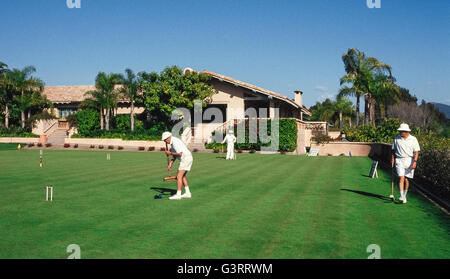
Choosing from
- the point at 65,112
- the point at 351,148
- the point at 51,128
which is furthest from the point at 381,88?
the point at 51,128

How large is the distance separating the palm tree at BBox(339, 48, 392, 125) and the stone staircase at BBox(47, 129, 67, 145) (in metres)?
31.2

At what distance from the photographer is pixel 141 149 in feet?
116

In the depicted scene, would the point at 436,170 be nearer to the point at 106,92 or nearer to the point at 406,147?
the point at 406,147

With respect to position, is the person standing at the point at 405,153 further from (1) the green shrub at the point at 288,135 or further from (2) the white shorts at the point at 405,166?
(1) the green shrub at the point at 288,135

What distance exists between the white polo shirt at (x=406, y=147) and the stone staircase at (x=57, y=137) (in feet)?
121

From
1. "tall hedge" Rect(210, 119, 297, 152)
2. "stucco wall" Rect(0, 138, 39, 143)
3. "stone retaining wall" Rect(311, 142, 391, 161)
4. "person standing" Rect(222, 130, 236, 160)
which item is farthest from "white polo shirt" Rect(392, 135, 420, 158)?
"stucco wall" Rect(0, 138, 39, 143)

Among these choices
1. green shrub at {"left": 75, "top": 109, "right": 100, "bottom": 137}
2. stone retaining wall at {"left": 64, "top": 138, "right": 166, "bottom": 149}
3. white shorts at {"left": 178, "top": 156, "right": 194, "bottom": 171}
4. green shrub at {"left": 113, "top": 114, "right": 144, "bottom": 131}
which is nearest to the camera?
white shorts at {"left": 178, "top": 156, "right": 194, "bottom": 171}

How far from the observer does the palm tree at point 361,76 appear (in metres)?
46.8

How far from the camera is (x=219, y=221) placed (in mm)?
7699

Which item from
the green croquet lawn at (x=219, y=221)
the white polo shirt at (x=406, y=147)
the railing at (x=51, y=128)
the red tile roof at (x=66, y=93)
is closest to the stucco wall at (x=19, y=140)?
the railing at (x=51, y=128)

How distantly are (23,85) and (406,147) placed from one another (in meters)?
42.6

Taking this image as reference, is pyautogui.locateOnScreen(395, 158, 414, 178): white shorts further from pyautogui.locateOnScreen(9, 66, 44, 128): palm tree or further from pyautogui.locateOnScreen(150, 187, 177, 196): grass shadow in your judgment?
pyautogui.locateOnScreen(9, 66, 44, 128): palm tree

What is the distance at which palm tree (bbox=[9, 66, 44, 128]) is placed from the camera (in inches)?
1678
